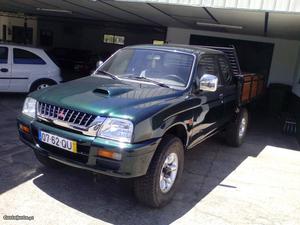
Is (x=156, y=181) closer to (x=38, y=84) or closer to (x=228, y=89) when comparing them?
(x=228, y=89)

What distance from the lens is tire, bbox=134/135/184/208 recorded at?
3732 mm

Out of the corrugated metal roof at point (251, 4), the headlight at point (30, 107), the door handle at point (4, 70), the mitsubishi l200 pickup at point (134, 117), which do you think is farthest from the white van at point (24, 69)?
the headlight at point (30, 107)

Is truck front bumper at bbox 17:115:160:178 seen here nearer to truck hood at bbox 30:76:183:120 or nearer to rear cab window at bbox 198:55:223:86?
truck hood at bbox 30:76:183:120

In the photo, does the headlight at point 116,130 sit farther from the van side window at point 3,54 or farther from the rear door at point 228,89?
the van side window at point 3,54

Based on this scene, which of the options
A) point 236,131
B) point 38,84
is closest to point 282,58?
point 236,131

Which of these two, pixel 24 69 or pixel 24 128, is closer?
pixel 24 128

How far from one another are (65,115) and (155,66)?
165 cm

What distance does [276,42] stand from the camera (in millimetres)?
13141

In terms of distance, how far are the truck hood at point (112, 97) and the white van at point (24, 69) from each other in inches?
201

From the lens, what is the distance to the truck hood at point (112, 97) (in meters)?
3.58

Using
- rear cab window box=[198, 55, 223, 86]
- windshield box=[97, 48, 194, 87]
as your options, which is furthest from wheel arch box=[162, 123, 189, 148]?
rear cab window box=[198, 55, 223, 86]

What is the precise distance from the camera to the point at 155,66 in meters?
4.89

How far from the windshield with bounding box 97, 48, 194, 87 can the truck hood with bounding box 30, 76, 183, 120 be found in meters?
0.25

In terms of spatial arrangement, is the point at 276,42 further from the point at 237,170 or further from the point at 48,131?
the point at 48,131
